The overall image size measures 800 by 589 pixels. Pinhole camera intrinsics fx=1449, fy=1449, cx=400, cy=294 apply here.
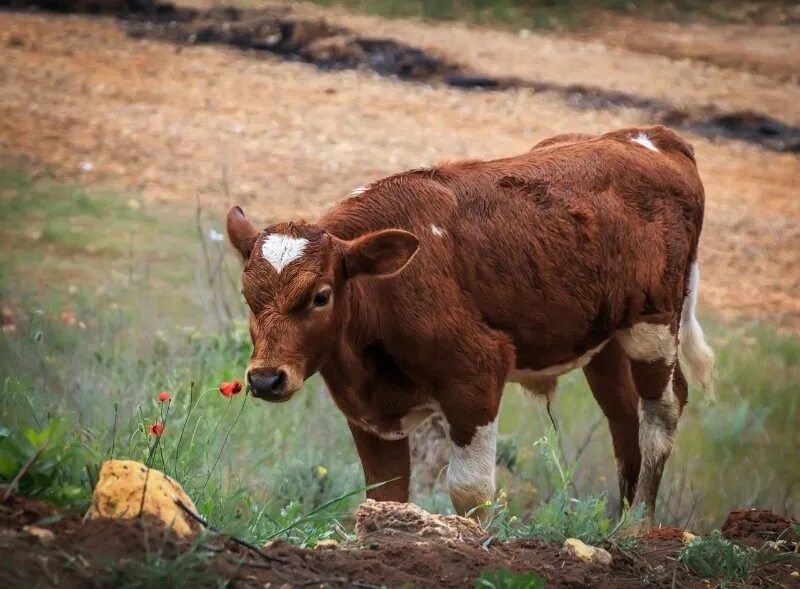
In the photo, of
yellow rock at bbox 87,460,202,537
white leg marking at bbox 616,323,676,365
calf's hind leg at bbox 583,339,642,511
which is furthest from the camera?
calf's hind leg at bbox 583,339,642,511

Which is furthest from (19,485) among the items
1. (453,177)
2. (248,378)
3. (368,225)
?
(453,177)

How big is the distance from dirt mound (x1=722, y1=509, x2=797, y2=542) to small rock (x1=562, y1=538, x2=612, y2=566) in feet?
3.79

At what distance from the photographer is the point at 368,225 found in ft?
20.5

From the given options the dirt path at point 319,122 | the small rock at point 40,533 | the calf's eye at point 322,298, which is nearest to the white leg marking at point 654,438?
the calf's eye at point 322,298

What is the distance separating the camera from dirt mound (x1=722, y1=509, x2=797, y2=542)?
6.14 meters

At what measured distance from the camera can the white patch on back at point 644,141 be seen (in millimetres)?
7559

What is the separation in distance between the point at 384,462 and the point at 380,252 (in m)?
1.18

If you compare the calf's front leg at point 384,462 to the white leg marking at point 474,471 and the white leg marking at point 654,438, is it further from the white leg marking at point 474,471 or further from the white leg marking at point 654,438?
the white leg marking at point 654,438

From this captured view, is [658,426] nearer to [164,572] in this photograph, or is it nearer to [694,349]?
[694,349]

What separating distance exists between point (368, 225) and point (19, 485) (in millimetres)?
2253

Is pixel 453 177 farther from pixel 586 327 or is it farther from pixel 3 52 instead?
pixel 3 52

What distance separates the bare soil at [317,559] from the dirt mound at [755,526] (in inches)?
22.6

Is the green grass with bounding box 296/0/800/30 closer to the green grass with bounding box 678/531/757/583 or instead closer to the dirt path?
the dirt path

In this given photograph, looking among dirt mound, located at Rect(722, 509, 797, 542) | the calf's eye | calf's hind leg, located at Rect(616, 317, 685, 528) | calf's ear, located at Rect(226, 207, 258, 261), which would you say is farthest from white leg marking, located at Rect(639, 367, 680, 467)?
calf's ear, located at Rect(226, 207, 258, 261)
